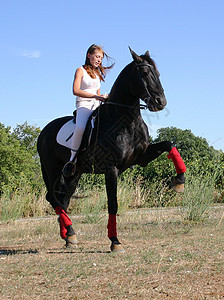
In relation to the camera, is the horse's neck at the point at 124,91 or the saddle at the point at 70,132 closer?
the horse's neck at the point at 124,91

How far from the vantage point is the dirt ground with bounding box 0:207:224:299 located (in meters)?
3.79

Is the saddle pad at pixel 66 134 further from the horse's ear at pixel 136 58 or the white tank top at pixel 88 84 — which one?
the horse's ear at pixel 136 58

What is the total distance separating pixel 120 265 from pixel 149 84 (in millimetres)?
2409

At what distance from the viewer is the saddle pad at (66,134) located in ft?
21.1

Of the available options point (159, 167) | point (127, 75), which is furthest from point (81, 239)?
point (159, 167)

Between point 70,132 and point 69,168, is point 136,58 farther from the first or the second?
point 69,168

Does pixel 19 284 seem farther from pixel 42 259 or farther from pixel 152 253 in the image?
pixel 152 253

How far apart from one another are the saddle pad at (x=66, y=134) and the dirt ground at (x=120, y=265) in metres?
1.73

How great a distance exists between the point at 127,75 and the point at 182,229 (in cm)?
357

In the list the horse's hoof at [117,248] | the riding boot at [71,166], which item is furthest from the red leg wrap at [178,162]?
the riding boot at [71,166]

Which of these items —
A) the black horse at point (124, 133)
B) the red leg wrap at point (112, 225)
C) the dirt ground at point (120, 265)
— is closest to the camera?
the dirt ground at point (120, 265)

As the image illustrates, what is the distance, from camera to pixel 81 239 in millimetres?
7309

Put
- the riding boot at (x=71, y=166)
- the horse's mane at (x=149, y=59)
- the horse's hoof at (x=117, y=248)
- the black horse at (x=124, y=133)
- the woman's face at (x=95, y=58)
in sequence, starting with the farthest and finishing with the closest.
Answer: the woman's face at (x=95, y=58) → the riding boot at (x=71, y=166) → the horse's hoof at (x=117, y=248) → the horse's mane at (x=149, y=59) → the black horse at (x=124, y=133)

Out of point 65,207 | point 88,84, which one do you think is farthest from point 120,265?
point 88,84
